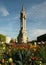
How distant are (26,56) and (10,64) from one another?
0.72 meters

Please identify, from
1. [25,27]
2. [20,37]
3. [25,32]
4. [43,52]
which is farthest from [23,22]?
[43,52]

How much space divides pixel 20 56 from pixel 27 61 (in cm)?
17

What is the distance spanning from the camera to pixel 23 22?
57.4m

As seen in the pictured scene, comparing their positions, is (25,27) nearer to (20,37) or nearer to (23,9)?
(23,9)

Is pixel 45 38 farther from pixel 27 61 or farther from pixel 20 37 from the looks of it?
pixel 20 37

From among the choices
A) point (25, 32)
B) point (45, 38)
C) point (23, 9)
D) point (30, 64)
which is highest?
point (23, 9)

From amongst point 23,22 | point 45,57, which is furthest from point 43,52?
point 23,22

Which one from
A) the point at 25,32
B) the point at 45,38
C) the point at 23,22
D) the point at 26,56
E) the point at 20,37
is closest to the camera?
the point at 26,56

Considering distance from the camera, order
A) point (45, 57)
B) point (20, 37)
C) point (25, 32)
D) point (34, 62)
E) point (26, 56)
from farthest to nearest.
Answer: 1. point (25, 32)
2. point (20, 37)
3. point (45, 57)
4. point (26, 56)
5. point (34, 62)

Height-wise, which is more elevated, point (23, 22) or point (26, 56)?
point (23, 22)

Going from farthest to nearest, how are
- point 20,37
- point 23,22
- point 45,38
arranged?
1. point 23,22
2. point 20,37
3. point 45,38

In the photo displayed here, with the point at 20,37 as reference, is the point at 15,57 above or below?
below

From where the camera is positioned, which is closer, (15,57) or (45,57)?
(15,57)

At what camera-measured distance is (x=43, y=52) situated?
251 inches
